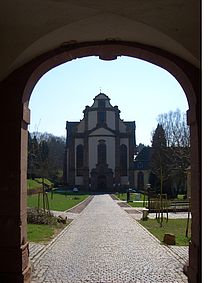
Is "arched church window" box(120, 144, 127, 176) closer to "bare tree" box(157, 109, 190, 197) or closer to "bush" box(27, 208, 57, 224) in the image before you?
"bare tree" box(157, 109, 190, 197)

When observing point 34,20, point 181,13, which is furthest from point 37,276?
point 181,13

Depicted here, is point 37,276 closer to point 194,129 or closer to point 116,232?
point 194,129

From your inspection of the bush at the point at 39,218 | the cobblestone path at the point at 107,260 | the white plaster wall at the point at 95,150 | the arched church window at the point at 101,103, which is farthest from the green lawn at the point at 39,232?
the arched church window at the point at 101,103

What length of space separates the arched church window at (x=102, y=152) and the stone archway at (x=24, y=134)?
203 feet

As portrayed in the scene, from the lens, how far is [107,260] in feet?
34.1

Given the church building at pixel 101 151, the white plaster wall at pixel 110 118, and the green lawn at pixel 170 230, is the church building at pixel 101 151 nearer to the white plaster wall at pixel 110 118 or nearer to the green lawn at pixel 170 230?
the white plaster wall at pixel 110 118

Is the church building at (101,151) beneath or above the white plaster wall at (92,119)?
beneath

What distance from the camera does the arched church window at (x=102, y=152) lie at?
6988cm
